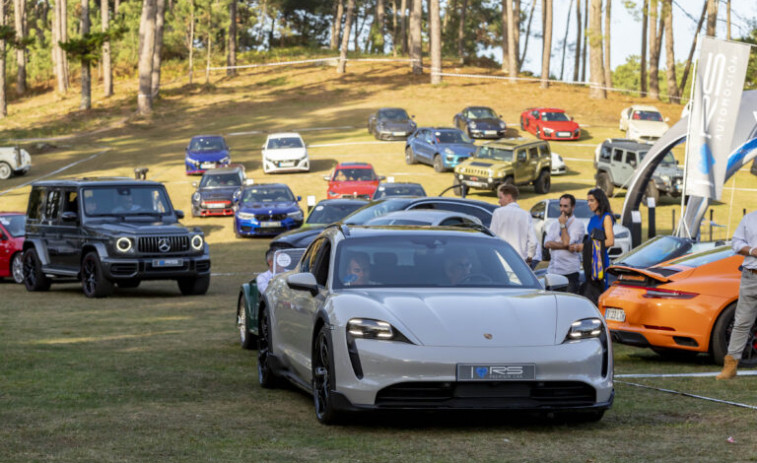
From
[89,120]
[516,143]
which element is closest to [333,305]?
[516,143]

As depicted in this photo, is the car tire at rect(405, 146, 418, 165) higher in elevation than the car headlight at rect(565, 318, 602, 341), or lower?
lower

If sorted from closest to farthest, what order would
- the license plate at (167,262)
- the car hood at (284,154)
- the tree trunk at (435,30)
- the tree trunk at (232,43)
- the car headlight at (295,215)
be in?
the license plate at (167,262), the car headlight at (295,215), the car hood at (284,154), the tree trunk at (435,30), the tree trunk at (232,43)

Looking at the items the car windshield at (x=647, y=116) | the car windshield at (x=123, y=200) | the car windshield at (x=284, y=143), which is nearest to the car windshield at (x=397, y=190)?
the car windshield at (x=123, y=200)

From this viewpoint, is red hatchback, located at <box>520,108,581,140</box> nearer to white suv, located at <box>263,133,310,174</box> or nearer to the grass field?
white suv, located at <box>263,133,310,174</box>

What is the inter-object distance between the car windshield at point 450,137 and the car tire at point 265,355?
35.8m

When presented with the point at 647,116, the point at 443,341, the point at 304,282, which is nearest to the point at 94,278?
the point at 304,282

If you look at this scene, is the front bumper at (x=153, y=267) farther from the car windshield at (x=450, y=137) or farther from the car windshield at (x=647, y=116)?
the car windshield at (x=647, y=116)

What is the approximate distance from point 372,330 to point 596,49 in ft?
192

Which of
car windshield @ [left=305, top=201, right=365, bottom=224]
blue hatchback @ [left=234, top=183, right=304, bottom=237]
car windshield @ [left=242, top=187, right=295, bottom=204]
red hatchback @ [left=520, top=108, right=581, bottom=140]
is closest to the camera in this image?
car windshield @ [left=305, top=201, right=365, bottom=224]

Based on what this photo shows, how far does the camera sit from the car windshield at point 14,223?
24.6 meters

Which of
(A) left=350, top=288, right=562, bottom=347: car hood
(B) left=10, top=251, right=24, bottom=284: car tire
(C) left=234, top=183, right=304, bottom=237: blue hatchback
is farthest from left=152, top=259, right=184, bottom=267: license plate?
(C) left=234, top=183, right=304, bottom=237: blue hatchback

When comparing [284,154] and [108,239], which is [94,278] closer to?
[108,239]

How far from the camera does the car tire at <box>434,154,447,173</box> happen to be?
45.2 metres

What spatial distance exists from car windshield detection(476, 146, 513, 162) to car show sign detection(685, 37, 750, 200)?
66.4 feet
